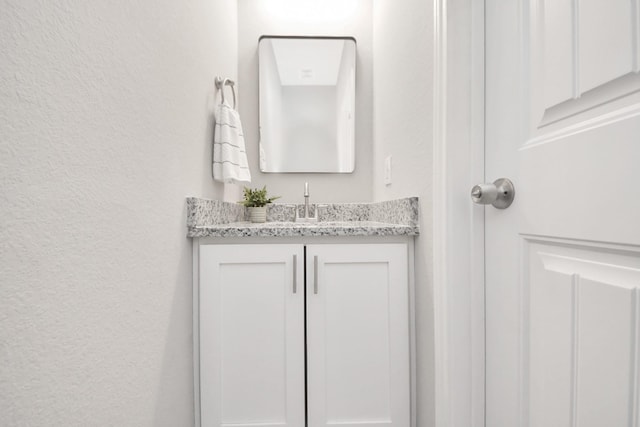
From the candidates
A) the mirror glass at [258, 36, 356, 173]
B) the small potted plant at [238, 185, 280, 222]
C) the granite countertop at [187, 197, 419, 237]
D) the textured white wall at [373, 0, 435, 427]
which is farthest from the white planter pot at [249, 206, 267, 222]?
the textured white wall at [373, 0, 435, 427]

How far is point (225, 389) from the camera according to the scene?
0.98 m

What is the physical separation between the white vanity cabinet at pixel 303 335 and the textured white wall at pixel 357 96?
74 cm

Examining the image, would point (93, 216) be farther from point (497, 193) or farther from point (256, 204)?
point (256, 204)

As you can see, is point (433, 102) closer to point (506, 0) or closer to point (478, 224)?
point (506, 0)

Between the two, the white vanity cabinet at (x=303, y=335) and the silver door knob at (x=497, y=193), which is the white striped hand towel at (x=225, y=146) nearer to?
the white vanity cabinet at (x=303, y=335)

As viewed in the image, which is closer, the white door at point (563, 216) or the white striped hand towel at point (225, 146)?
the white door at point (563, 216)

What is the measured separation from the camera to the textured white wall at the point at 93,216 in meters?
0.43

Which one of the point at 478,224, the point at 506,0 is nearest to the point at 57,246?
the point at 478,224

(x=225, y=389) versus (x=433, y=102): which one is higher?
(x=433, y=102)

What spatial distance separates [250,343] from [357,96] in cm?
142

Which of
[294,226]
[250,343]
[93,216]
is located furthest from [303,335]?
[93,216]

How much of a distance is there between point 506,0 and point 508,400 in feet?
2.92

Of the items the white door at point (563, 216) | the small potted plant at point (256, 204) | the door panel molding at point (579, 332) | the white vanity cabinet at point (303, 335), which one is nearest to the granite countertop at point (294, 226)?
the white vanity cabinet at point (303, 335)

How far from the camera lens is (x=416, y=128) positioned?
98 cm
